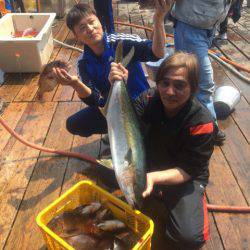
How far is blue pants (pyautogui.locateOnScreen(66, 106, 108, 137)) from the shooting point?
121 inches

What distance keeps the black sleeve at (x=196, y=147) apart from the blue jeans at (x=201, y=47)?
3.56 ft

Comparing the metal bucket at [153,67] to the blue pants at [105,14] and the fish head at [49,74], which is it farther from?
the fish head at [49,74]

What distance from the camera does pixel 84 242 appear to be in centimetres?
211

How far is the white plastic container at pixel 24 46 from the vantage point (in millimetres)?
4609

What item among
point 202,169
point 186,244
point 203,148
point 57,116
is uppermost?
point 203,148

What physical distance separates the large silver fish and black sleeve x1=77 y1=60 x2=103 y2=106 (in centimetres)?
58

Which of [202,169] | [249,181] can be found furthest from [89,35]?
[249,181]

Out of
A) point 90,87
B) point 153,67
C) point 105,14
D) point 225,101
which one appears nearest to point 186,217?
point 90,87

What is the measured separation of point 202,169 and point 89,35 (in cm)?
143

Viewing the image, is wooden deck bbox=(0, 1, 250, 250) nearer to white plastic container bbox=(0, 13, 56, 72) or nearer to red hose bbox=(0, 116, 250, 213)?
red hose bbox=(0, 116, 250, 213)

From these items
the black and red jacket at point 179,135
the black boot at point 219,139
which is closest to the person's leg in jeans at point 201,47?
the black boot at point 219,139

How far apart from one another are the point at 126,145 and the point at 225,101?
7.22 feet

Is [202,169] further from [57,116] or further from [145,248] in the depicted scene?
[57,116]

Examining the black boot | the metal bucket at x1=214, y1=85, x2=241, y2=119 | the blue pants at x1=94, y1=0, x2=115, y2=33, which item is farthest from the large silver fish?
the blue pants at x1=94, y1=0, x2=115, y2=33
